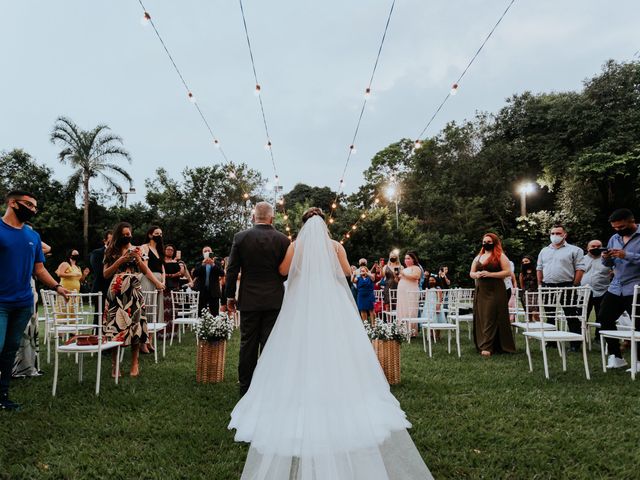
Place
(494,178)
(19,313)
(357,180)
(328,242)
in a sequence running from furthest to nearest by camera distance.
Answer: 1. (357,180)
2. (494,178)
3. (19,313)
4. (328,242)

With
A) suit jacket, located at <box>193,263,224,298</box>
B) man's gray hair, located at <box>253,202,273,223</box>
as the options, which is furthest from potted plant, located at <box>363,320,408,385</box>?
suit jacket, located at <box>193,263,224,298</box>

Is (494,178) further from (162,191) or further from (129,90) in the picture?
(129,90)

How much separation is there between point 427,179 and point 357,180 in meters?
6.31

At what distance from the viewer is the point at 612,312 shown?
573 centimetres

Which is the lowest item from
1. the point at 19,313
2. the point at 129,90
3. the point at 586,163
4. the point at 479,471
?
the point at 479,471

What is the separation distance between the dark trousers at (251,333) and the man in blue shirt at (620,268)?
4.28 m

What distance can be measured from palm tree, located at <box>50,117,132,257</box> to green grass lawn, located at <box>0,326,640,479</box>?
2061 centimetres

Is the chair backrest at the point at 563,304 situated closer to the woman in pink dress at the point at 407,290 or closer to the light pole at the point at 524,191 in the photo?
the woman in pink dress at the point at 407,290

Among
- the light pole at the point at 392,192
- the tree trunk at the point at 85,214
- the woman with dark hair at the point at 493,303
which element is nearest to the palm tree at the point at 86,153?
the tree trunk at the point at 85,214

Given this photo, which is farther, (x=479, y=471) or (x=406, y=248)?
(x=406, y=248)

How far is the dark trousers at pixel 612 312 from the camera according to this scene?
5.69 m

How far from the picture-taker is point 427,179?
28688 mm

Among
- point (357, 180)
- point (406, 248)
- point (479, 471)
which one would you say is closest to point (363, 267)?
point (479, 471)

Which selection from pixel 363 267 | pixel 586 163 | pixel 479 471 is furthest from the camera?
pixel 586 163
